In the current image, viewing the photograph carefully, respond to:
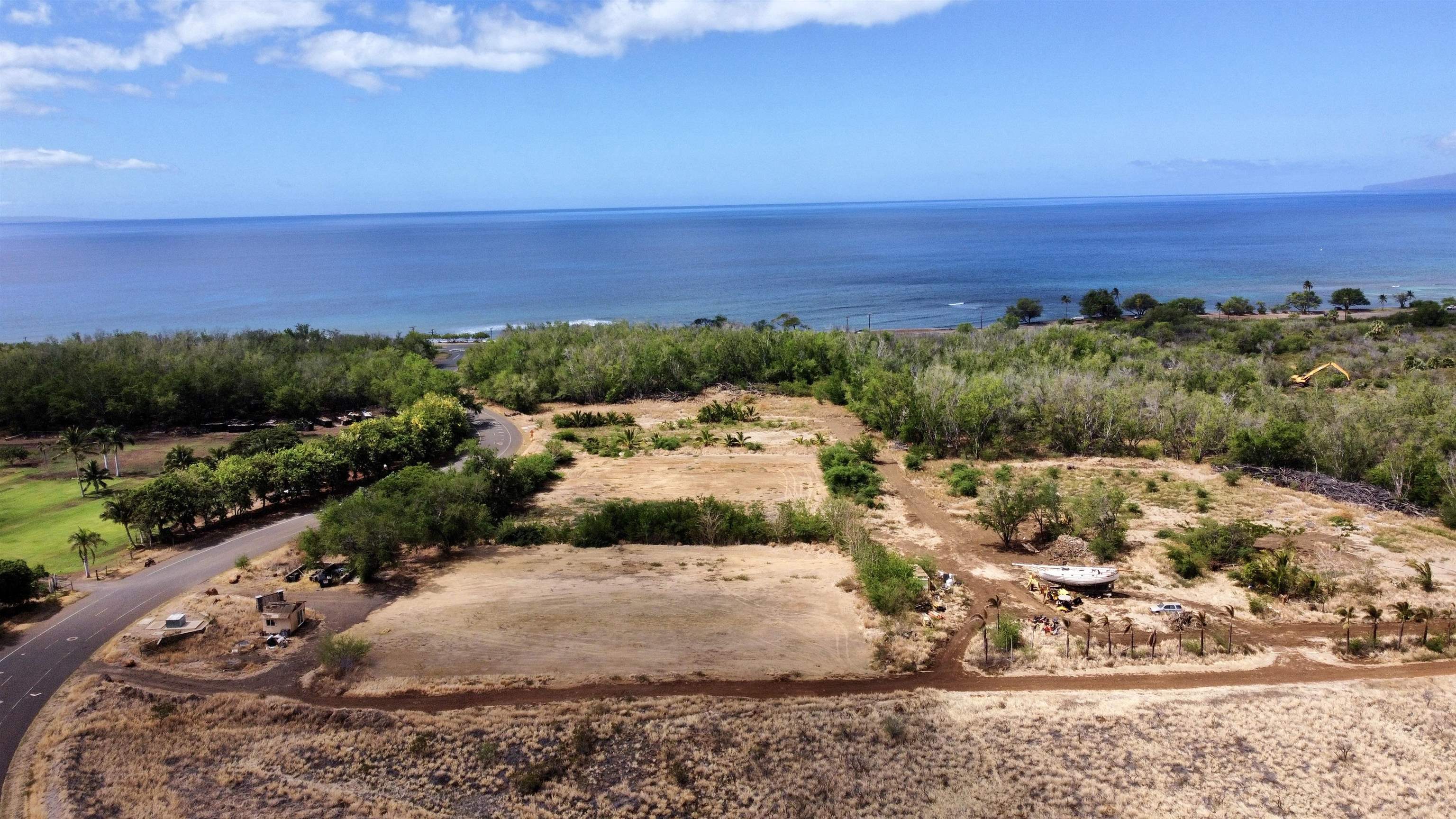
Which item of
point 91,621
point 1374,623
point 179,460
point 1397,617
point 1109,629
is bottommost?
point 1397,617

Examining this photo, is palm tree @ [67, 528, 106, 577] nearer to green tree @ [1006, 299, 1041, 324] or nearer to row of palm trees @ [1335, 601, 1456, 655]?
row of palm trees @ [1335, 601, 1456, 655]

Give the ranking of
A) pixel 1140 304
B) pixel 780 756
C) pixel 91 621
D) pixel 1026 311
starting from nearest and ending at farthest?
pixel 780 756 < pixel 91 621 < pixel 1026 311 < pixel 1140 304

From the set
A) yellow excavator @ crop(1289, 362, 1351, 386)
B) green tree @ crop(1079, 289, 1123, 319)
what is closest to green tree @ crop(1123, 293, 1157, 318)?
green tree @ crop(1079, 289, 1123, 319)

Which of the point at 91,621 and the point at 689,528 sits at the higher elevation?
the point at 91,621

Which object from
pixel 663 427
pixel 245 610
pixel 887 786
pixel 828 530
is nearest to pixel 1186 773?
pixel 887 786

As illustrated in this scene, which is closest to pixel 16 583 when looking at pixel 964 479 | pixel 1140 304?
pixel 964 479

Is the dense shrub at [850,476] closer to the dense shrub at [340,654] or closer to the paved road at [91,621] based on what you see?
the dense shrub at [340,654]

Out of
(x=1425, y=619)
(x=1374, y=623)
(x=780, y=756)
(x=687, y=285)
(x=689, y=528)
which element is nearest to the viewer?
(x=780, y=756)

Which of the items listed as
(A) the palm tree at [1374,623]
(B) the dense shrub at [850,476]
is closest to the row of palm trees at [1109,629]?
(A) the palm tree at [1374,623]

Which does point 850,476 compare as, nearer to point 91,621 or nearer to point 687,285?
point 91,621
